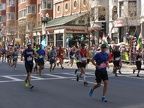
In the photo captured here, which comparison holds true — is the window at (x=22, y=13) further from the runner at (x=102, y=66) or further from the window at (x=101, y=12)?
the runner at (x=102, y=66)

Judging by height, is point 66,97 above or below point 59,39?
below

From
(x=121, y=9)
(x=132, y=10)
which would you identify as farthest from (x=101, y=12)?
(x=132, y=10)

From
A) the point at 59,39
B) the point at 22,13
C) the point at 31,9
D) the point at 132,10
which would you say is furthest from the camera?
the point at 22,13

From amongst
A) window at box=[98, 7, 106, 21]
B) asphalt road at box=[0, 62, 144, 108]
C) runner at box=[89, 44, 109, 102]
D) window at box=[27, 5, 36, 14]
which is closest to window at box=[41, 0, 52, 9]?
window at box=[27, 5, 36, 14]

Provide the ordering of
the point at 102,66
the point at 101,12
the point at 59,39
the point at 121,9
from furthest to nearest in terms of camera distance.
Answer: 1. the point at 59,39
2. the point at 101,12
3. the point at 121,9
4. the point at 102,66

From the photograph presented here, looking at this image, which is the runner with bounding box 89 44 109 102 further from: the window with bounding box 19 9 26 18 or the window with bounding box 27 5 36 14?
the window with bounding box 19 9 26 18

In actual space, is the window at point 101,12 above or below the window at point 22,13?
below

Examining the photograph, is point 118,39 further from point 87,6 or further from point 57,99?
point 57,99

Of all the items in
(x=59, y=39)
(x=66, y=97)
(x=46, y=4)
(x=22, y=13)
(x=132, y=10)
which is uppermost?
(x=46, y=4)

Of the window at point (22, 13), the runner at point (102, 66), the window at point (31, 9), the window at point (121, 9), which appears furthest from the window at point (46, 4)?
the runner at point (102, 66)

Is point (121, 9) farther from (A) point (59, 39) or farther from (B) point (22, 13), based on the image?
(B) point (22, 13)

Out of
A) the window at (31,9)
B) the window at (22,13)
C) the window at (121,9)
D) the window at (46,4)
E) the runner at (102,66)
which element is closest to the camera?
the runner at (102,66)

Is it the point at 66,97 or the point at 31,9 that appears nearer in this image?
the point at 66,97

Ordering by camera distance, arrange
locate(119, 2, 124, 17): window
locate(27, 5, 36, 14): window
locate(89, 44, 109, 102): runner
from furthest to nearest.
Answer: locate(27, 5, 36, 14): window → locate(119, 2, 124, 17): window → locate(89, 44, 109, 102): runner
